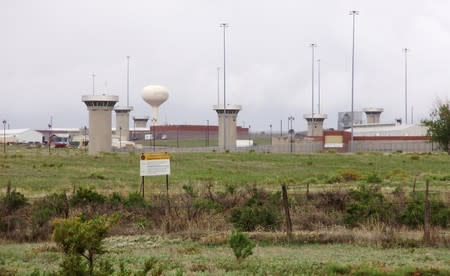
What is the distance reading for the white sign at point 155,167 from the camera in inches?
934

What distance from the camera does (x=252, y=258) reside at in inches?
596

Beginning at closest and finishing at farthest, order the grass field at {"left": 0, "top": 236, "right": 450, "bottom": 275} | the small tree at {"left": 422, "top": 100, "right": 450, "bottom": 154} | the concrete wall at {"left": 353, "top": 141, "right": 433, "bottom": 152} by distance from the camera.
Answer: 1. the grass field at {"left": 0, "top": 236, "right": 450, "bottom": 275}
2. the small tree at {"left": 422, "top": 100, "right": 450, "bottom": 154}
3. the concrete wall at {"left": 353, "top": 141, "right": 433, "bottom": 152}

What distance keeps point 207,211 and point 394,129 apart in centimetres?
10392

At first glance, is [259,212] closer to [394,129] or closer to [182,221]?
[182,221]

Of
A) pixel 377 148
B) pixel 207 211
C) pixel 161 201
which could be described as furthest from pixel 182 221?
pixel 377 148

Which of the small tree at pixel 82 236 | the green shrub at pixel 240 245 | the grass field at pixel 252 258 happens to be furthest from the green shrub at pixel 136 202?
the small tree at pixel 82 236

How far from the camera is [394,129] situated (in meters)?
122

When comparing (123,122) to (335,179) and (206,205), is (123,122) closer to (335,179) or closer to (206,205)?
(335,179)

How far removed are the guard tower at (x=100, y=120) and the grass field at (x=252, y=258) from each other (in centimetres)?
8068

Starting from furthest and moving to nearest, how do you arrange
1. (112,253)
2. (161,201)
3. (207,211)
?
1. (161,201)
2. (207,211)
3. (112,253)

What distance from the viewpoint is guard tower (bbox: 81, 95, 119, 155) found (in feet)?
323

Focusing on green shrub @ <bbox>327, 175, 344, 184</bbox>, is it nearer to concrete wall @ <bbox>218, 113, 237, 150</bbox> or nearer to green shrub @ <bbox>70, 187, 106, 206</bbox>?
green shrub @ <bbox>70, 187, 106, 206</bbox>

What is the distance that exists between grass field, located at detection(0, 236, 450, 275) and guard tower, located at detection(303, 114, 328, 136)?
123m

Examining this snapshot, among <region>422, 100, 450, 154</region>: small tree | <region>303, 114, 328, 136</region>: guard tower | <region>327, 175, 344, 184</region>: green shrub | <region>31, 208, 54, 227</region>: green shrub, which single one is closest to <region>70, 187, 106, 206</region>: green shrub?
<region>31, 208, 54, 227</region>: green shrub
